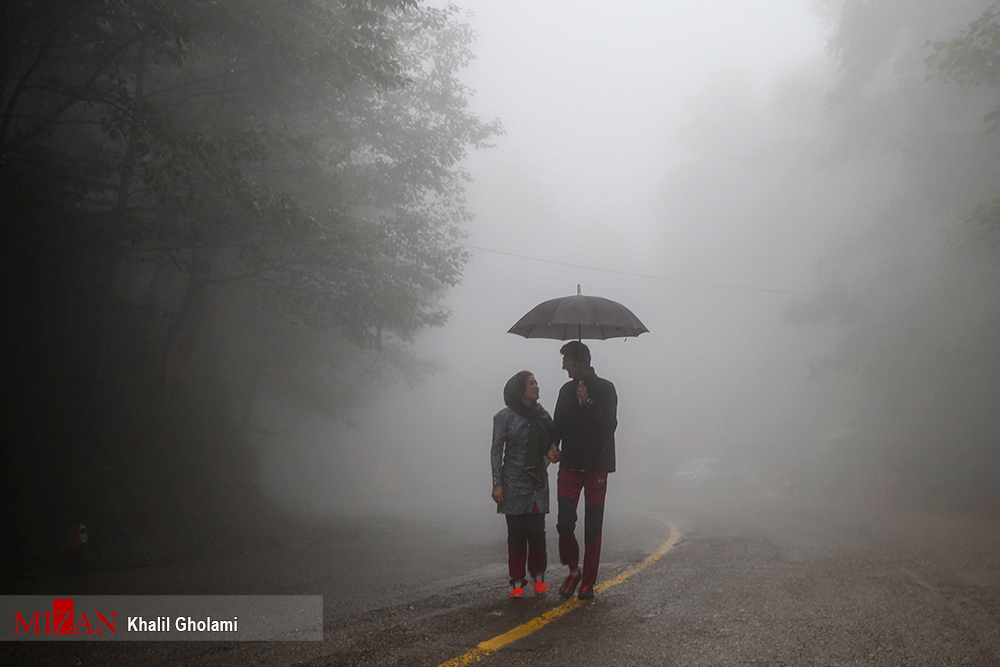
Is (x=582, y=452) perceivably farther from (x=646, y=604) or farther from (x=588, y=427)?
(x=646, y=604)

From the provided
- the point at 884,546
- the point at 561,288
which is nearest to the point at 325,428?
the point at 884,546

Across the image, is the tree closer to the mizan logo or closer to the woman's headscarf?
the woman's headscarf

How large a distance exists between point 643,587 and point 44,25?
10039 mm

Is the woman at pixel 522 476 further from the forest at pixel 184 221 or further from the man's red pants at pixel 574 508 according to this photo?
the forest at pixel 184 221

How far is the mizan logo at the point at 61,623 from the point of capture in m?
5.01

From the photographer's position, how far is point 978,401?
19172 mm

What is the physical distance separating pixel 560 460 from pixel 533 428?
322 mm

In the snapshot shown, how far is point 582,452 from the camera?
563 centimetres

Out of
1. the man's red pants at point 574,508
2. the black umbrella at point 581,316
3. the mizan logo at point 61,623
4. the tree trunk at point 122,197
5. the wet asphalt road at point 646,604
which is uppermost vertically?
the tree trunk at point 122,197

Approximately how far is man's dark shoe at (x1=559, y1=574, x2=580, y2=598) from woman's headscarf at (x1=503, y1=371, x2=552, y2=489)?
708 millimetres

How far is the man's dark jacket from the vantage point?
A: 5.62m

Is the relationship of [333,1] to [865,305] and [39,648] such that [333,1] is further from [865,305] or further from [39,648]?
[865,305]

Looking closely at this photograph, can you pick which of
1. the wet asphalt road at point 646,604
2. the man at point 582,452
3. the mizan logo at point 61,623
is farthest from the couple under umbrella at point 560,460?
the mizan logo at point 61,623

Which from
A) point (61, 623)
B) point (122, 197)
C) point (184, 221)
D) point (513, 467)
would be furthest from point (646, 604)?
point (184, 221)
